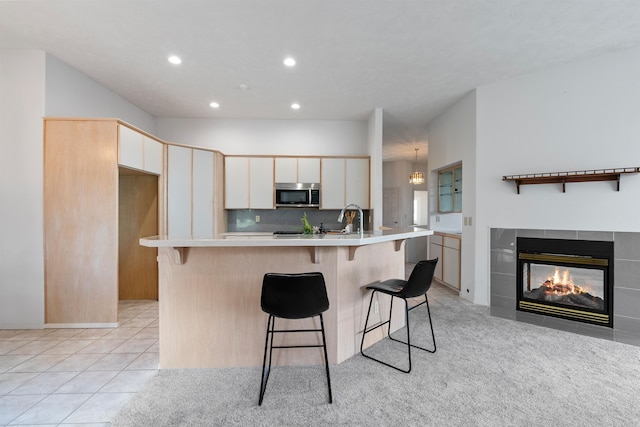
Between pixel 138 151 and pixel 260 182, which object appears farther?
pixel 260 182

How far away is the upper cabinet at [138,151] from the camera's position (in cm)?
322

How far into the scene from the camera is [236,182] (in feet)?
16.2

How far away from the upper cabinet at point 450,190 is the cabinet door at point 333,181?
189cm

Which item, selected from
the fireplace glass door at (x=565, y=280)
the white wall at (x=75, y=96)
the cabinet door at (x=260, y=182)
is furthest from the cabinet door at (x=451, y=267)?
the white wall at (x=75, y=96)

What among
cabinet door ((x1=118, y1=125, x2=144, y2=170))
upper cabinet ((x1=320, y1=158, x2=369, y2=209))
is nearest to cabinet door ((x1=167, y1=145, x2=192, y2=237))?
cabinet door ((x1=118, y1=125, x2=144, y2=170))

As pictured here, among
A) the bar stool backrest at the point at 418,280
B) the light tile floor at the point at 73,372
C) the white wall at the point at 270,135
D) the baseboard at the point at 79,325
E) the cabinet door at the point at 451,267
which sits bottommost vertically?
the light tile floor at the point at 73,372

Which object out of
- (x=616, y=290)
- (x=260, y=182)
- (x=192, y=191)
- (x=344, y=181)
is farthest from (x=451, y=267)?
(x=192, y=191)

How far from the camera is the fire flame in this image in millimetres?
3334

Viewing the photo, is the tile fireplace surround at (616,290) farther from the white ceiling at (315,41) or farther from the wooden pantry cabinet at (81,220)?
the wooden pantry cabinet at (81,220)

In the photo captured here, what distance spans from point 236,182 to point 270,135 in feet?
3.59

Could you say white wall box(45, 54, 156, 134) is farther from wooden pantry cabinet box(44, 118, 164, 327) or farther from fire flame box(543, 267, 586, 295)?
fire flame box(543, 267, 586, 295)

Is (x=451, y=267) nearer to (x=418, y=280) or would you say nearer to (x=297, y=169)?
(x=418, y=280)

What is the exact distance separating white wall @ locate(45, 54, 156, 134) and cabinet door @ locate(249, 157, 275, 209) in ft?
6.69

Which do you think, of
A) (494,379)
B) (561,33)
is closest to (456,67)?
(561,33)
